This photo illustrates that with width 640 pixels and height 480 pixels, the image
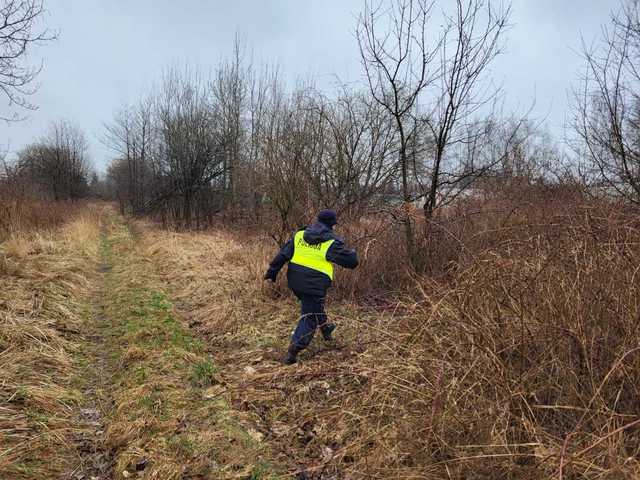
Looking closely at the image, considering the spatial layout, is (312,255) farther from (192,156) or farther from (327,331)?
(192,156)

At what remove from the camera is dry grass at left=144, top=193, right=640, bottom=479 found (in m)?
2.29

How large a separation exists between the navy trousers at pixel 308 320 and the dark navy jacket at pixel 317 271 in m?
0.10

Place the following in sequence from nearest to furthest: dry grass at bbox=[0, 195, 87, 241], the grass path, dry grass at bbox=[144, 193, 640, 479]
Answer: dry grass at bbox=[144, 193, 640, 479], the grass path, dry grass at bbox=[0, 195, 87, 241]

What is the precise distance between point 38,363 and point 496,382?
14.6 ft

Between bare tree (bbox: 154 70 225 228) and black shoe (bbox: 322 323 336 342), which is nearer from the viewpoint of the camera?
black shoe (bbox: 322 323 336 342)

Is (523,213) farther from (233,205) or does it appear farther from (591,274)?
(233,205)

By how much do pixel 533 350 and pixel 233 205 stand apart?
56.6 feet

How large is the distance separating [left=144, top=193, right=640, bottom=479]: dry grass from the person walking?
364 millimetres

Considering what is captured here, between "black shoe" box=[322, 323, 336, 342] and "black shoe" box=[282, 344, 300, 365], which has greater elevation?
"black shoe" box=[322, 323, 336, 342]

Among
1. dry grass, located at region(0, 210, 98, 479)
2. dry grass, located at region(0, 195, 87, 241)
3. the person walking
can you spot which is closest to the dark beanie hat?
the person walking

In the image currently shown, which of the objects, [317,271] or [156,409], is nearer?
[156,409]

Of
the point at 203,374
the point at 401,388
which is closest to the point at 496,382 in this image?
the point at 401,388

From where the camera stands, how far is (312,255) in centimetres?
450

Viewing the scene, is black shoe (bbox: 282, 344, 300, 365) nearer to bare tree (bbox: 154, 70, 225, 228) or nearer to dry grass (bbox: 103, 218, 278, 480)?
dry grass (bbox: 103, 218, 278, 480)
